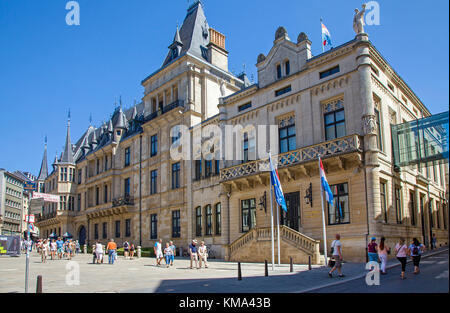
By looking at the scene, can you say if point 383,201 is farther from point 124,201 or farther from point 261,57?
point 124,201

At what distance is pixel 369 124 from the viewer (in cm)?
2170

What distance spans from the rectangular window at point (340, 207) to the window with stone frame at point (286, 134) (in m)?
4.57

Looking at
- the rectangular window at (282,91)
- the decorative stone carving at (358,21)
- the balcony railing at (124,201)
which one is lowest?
the balcony railing at (124,201)

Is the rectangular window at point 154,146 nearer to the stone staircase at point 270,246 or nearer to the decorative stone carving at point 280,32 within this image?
the stone staircase at point 270,246

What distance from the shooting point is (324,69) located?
969 inches

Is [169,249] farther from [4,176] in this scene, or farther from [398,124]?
[4,176]

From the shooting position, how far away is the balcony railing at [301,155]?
2169 centimetres

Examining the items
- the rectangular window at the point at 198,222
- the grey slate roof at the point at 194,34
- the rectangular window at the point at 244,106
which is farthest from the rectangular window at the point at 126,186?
the rectangular window at the point at 244,106

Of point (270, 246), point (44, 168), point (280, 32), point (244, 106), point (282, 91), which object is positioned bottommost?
point (270, 246)

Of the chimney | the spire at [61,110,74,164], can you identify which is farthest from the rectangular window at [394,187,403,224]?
the spire at [61,110,74,164]

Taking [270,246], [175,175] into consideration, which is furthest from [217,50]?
[270,246]

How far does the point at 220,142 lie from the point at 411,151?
536 inches

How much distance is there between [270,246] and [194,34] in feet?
82.6

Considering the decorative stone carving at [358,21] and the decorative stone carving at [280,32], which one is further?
the decorative stone carving at [280,32]
